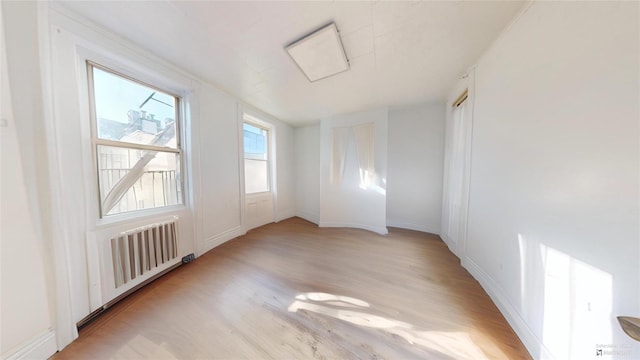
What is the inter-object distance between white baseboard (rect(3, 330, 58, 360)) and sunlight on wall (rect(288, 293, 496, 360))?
1555 millimetres

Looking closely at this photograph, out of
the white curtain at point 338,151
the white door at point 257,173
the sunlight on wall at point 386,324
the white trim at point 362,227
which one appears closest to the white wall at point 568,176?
the sunlight on wall at point 386,324

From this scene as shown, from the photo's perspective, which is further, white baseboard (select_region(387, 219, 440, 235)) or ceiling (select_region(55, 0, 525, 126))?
white baseboard (select_region(387, 219, 440, 235))

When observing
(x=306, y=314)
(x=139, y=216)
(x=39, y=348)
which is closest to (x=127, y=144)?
(x=139, y=216)

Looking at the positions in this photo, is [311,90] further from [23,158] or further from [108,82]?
[23,158]

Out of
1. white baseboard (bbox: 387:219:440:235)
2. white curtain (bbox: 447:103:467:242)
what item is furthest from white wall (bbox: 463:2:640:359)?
white baseboard (bbox: 387:219:440:235)

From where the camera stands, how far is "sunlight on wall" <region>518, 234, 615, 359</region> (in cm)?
80

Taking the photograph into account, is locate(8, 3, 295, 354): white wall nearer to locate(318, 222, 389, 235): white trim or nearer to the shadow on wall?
locate(318, 222, 389, 235): white trim

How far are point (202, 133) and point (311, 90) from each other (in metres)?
1.72

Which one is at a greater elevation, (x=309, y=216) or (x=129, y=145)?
(x=129, y=145)

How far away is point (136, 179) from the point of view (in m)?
1.77

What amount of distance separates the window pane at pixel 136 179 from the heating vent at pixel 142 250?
0.27 metres

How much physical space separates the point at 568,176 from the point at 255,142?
396 centimetres

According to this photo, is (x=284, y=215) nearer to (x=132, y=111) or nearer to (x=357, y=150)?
(x=357, y=150)

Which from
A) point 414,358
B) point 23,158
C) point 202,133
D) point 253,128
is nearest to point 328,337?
point 414,358
